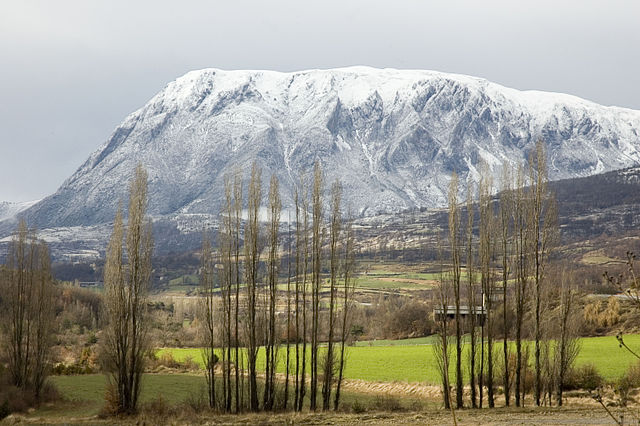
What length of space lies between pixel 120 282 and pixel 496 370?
28.5 m

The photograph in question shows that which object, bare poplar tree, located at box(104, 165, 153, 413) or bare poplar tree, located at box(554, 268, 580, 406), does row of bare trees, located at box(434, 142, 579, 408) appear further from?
bare poplar tree, located at box(104, 165, 153, 413)

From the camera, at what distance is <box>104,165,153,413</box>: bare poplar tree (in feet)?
121

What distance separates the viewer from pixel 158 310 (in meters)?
132

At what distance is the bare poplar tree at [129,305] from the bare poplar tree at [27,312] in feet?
38.8

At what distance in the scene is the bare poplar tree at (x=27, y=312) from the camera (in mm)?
46375

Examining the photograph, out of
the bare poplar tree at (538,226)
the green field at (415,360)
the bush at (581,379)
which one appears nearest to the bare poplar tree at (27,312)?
the green field at (415,360)

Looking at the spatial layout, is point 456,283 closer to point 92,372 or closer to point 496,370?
point 496,370

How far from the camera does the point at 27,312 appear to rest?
48719 millimetres

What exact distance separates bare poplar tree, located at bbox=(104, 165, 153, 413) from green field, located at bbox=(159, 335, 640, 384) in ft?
70.2

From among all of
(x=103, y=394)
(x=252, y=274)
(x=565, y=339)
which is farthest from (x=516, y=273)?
(x=103, y=394)

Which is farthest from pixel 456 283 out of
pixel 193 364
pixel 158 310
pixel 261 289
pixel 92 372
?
pixel 158 310

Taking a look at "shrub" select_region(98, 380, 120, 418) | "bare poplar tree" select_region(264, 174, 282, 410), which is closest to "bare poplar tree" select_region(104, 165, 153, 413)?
"shrub" select_region(98, 380, 120, 418)

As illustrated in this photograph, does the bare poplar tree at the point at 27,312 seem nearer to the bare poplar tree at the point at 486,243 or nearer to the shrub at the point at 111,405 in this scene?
the shrub at the point at 111,405

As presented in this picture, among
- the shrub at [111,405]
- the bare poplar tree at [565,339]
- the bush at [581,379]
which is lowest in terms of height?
the bush at [581,379]
